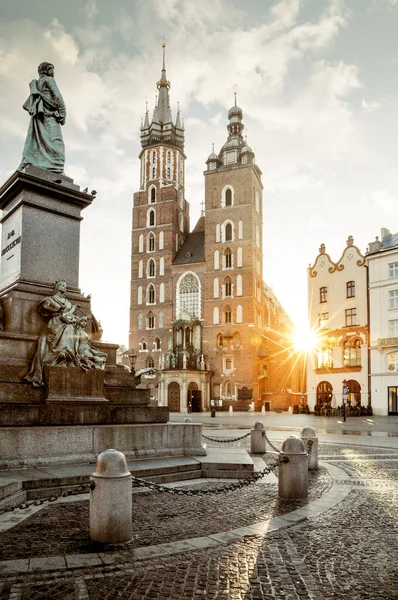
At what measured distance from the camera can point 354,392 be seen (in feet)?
139

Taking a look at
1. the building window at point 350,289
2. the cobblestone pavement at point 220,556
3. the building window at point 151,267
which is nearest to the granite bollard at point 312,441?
the cobblestone pavement at point 220,556

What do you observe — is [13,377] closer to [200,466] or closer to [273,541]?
[200,466]

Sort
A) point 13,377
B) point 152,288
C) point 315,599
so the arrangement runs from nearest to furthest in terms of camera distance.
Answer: point 315,599 → point 13,377 → point 152,288

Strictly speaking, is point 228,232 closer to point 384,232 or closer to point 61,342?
point 384,232

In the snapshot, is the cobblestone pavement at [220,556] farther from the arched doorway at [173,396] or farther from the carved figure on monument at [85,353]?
the arched doorway at [173,396]

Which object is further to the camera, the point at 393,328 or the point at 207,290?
the point at 207,290

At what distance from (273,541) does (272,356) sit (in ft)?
187

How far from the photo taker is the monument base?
293 inches

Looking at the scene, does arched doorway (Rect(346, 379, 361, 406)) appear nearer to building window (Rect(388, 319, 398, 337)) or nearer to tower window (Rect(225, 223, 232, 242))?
building window (Rect(388, 319, 398, 337))

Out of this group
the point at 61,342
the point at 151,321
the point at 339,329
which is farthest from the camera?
the point at 151,321

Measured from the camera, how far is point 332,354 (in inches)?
1743

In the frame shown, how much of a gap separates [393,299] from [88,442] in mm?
36952

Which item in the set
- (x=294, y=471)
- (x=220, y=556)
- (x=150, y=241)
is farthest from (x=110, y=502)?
(x=150, y=241)

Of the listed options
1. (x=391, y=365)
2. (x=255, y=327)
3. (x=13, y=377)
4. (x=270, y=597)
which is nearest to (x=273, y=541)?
(x=270, y=597)
